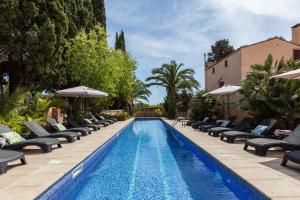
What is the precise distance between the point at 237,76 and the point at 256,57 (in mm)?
1728

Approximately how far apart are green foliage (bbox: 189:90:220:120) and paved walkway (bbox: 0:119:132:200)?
42.8ft

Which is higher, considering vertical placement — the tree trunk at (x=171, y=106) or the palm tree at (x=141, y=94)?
the palm tree at (x=141, y=94)

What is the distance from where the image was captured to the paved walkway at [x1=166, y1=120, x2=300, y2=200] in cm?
573

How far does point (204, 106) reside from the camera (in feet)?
76.7

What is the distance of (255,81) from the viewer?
15258mm

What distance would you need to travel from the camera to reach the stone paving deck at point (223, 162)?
580 centimetres

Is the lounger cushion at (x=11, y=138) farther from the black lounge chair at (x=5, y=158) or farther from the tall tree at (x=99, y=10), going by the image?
the tall tree at (x=99, y=10)

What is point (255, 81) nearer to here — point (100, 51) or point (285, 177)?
point (285, 177)

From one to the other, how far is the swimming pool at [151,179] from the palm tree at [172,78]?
25.7 m

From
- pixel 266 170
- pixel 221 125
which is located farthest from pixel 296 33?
pixel 266 170

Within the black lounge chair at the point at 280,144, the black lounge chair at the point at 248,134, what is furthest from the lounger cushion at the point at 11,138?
the black lounge chair at the point at 248,134

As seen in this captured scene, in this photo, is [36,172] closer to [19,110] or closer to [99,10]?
[19,110]

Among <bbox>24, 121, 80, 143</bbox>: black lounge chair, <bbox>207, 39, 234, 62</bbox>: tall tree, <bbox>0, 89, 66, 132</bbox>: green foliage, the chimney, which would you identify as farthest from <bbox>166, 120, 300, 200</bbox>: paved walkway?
<bbox>207, 39, 234, 62</bbox>: tall tree

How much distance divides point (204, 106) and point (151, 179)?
1536 centimetres
